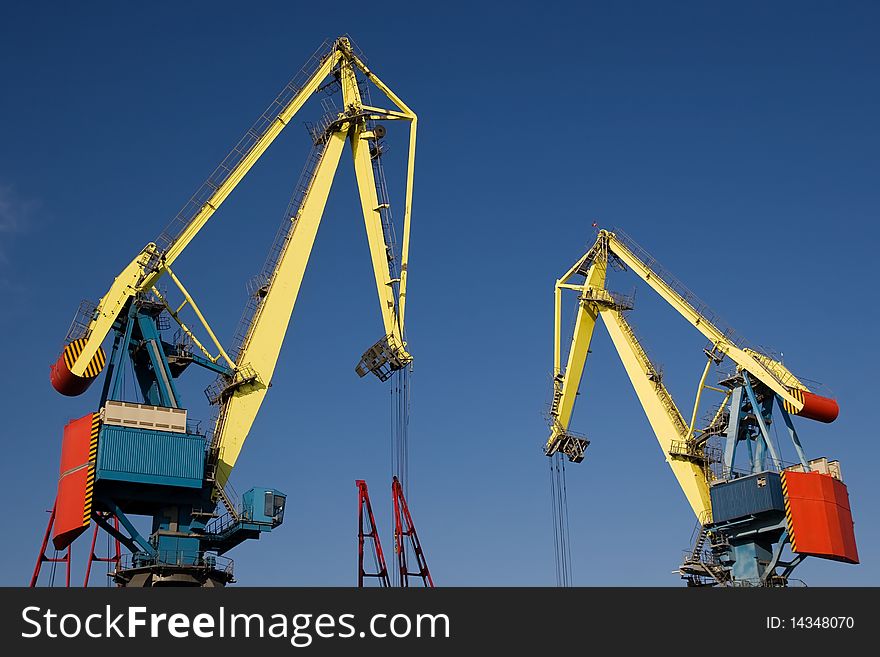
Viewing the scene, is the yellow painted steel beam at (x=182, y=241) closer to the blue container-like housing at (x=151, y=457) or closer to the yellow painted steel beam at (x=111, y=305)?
the yellow painted steel beam at (x=111, y=305)

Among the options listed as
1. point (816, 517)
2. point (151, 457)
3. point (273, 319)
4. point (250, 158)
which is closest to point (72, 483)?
point (151, 457)

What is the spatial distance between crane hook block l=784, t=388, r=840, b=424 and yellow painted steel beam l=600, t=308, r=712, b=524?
8145 millimetres

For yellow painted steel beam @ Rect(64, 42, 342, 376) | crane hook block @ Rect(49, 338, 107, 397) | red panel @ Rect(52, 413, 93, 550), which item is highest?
yellow painted steel beam @ Rect(64, 42, 342, 376)

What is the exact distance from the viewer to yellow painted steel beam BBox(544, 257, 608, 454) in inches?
2830

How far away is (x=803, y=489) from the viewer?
61.7 meters

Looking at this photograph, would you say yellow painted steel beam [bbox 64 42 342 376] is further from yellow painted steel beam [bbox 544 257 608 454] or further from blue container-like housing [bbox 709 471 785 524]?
blue container-like housing [bbox 709 471 785 524]

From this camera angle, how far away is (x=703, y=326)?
70562 millimetres

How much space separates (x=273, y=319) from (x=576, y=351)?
24.6 meters

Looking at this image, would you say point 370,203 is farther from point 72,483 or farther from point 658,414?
point 658,414

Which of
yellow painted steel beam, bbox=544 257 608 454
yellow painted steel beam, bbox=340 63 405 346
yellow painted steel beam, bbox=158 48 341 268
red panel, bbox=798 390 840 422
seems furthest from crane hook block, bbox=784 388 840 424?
yellow painted steel beam, bbox=158 48 341 268

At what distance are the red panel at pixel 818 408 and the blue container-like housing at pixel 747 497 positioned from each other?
4736mm
